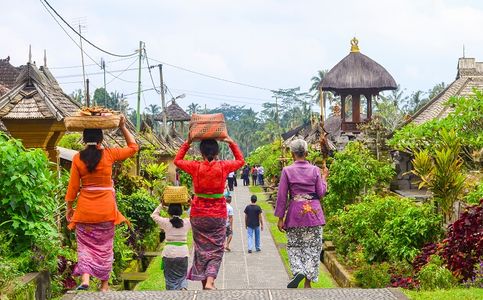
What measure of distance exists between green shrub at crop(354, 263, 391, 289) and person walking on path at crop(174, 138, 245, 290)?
14.5 feet

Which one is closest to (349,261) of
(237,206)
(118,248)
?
(118,248)

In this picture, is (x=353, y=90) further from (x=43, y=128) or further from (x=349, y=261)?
(x=43, y=128)

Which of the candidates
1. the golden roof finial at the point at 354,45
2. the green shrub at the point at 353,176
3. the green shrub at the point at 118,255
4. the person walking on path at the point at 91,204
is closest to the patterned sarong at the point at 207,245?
the person walking on path at the point at 91,204

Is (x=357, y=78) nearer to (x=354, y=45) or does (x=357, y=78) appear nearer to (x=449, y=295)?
(x=354, y=45)

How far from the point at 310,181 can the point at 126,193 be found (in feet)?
40.2

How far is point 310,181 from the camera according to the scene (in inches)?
377

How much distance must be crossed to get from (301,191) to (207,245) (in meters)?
1.25

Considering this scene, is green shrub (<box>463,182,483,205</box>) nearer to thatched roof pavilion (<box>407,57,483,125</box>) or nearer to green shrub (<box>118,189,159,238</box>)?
green shrub (<box>118,189,159,238</box>)

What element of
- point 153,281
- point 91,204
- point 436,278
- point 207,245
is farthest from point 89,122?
point 153,281

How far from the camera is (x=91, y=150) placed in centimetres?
859

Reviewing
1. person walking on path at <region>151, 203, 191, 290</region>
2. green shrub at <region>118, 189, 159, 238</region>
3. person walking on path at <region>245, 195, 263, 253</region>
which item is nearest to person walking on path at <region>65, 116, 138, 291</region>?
person walking on path at <region>151, 203, 191, 290</region>

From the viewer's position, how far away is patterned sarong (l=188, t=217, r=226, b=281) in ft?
30.3

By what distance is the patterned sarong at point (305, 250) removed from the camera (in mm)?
9727

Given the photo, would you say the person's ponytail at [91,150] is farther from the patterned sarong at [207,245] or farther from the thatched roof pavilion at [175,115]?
the thatched roof pavilion at [175,115]
